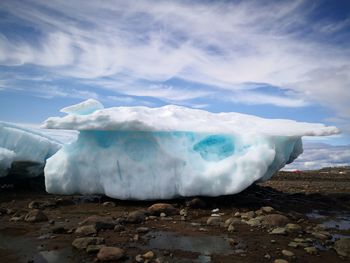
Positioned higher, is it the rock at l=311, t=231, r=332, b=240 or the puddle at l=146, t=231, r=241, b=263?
the rock at l=311, t=231, r=332, b=240

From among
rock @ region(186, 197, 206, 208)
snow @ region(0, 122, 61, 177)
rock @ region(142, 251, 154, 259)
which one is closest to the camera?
rock @ region(142, 251, 154, 259)

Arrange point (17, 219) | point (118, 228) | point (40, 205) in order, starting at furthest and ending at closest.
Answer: point (40, 205) < point (17, 219) < point (118, 228)

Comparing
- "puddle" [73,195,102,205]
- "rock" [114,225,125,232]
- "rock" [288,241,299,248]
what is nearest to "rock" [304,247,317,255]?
"rock" [288,241,299,248]

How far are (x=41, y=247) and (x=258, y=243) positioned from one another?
3359 mm

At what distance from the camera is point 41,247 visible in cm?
538

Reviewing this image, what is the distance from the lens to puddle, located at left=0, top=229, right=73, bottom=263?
4.86 metres

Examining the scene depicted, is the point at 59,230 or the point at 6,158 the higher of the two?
the point at 6,158

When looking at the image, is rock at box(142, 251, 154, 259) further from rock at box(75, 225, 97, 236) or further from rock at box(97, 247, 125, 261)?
rock at box(75, 225, 97, 236)

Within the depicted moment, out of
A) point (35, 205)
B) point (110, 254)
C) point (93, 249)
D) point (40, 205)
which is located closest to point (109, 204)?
point (40, 205)

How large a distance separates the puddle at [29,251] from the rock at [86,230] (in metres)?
0.69

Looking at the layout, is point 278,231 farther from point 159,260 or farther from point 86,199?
point 86,199

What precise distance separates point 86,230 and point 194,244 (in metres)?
1.85

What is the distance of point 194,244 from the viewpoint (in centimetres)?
566

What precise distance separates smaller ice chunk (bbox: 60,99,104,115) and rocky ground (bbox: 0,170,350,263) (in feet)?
8.67
